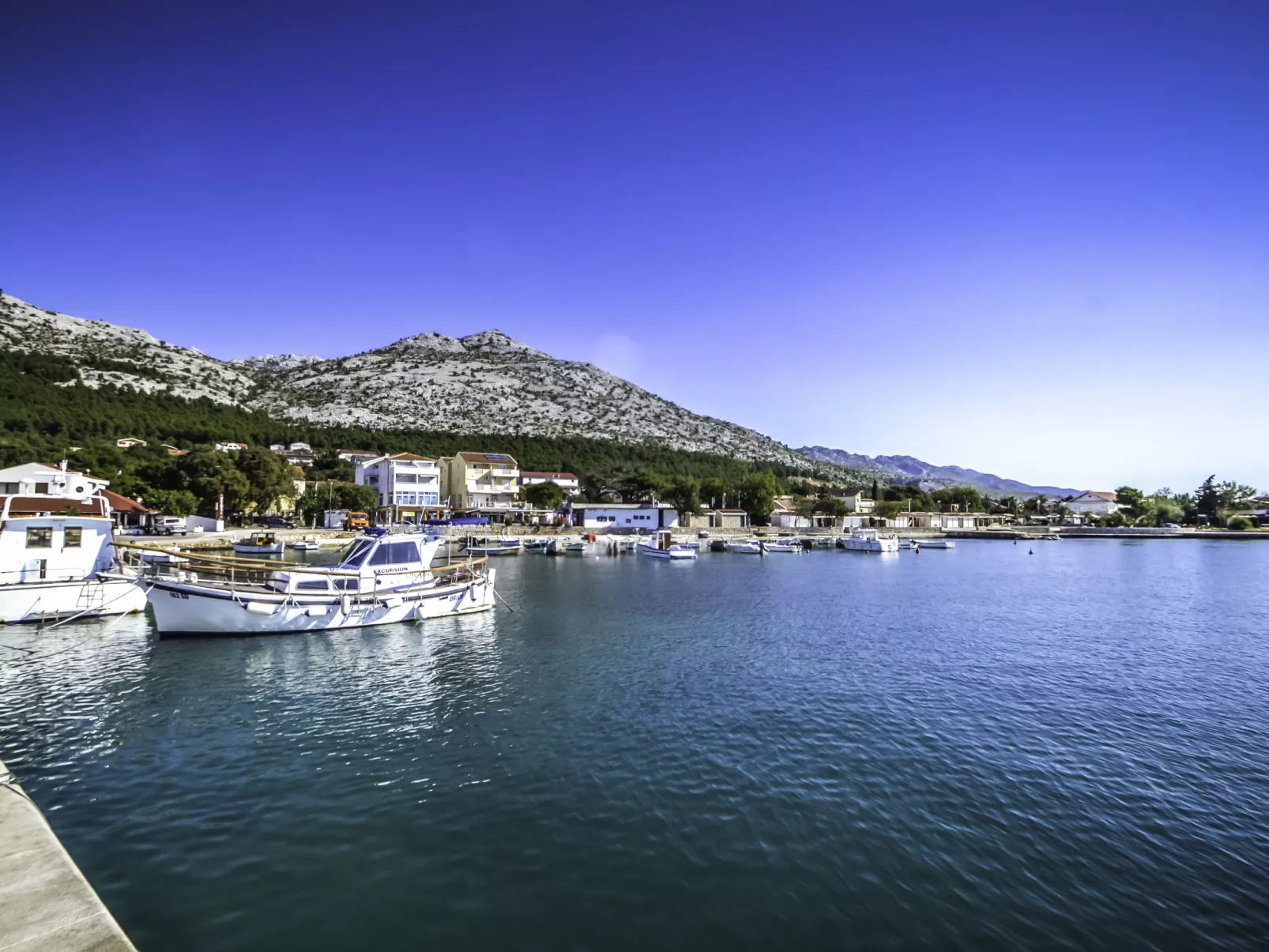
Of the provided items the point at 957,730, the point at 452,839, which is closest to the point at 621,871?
the point at 452,839

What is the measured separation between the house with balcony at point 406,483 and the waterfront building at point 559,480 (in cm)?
2108

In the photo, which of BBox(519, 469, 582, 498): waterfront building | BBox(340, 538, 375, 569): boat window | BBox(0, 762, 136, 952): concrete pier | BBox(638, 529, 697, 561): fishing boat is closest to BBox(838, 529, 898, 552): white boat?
BBox(638, 529, 697, 561): fishing boat

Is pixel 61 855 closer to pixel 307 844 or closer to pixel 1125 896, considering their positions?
pixel 307 844

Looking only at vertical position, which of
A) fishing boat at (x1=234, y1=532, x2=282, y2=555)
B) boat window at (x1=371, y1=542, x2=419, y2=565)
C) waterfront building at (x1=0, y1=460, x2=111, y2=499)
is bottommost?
fishing boat at (x1=234, y1=532, x2=282, y2=555)

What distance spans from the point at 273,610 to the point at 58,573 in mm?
10271

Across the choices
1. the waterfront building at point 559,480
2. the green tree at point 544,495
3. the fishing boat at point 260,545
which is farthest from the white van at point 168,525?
the waterfront building at point 559,480

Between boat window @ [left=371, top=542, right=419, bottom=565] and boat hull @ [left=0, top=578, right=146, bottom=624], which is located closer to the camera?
boat hull @ [left=0, top=578, right=146, bottom=624]

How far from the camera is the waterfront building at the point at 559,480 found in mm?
119312

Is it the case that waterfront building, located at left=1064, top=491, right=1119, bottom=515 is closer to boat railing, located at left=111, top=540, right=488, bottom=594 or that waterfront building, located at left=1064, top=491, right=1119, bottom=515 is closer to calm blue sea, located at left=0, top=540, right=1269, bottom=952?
calm blue sea, located at left=0, top=540, right=1269, bottom=952

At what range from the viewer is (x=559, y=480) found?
12438cm

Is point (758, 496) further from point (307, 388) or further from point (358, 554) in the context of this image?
point (307, 388)

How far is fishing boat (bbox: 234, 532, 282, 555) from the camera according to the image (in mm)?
56969

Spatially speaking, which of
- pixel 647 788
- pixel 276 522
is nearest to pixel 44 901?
pixel 647 788

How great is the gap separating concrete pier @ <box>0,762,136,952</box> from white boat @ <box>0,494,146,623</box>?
24055 millimetres
